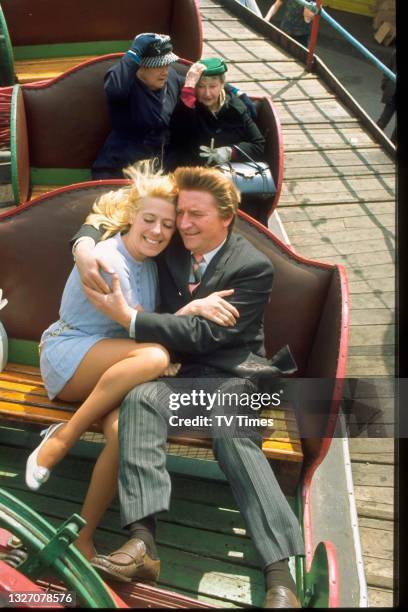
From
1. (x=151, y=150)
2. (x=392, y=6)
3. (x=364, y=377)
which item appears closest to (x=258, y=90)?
(x=151, y=150)

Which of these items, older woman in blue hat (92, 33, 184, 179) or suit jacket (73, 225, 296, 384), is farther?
older woman in blue hat (92, 33, 184, 179)

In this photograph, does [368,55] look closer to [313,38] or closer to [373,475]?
[313,38]

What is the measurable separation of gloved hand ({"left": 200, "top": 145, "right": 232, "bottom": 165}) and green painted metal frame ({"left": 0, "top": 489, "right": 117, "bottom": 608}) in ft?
7.49

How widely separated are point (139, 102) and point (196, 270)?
4.52 ft

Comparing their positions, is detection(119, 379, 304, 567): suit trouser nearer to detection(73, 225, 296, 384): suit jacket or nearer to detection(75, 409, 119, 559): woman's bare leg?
detection(75, 409, 119, 559): woman's bare leg

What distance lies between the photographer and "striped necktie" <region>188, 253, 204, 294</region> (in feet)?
8.89

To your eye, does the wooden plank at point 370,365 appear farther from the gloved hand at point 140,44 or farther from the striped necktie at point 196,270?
the gloved hand at point 140,44

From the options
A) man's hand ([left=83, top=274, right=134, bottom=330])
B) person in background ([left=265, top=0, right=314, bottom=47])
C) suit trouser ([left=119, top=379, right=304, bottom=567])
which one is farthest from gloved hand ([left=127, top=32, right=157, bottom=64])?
person in background ([left=265, top=0, right=314, bottom=47])

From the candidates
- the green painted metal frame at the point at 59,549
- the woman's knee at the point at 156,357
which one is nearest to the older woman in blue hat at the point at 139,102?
the woman's knee at the point at 156,357

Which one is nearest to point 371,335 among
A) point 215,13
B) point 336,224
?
point 336,224

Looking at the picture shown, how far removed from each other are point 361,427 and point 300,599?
1.45m

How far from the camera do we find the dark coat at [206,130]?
3779mm

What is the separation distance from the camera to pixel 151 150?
383 centimetres

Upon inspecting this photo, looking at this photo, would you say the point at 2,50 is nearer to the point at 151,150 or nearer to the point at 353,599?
the point at 151,150
